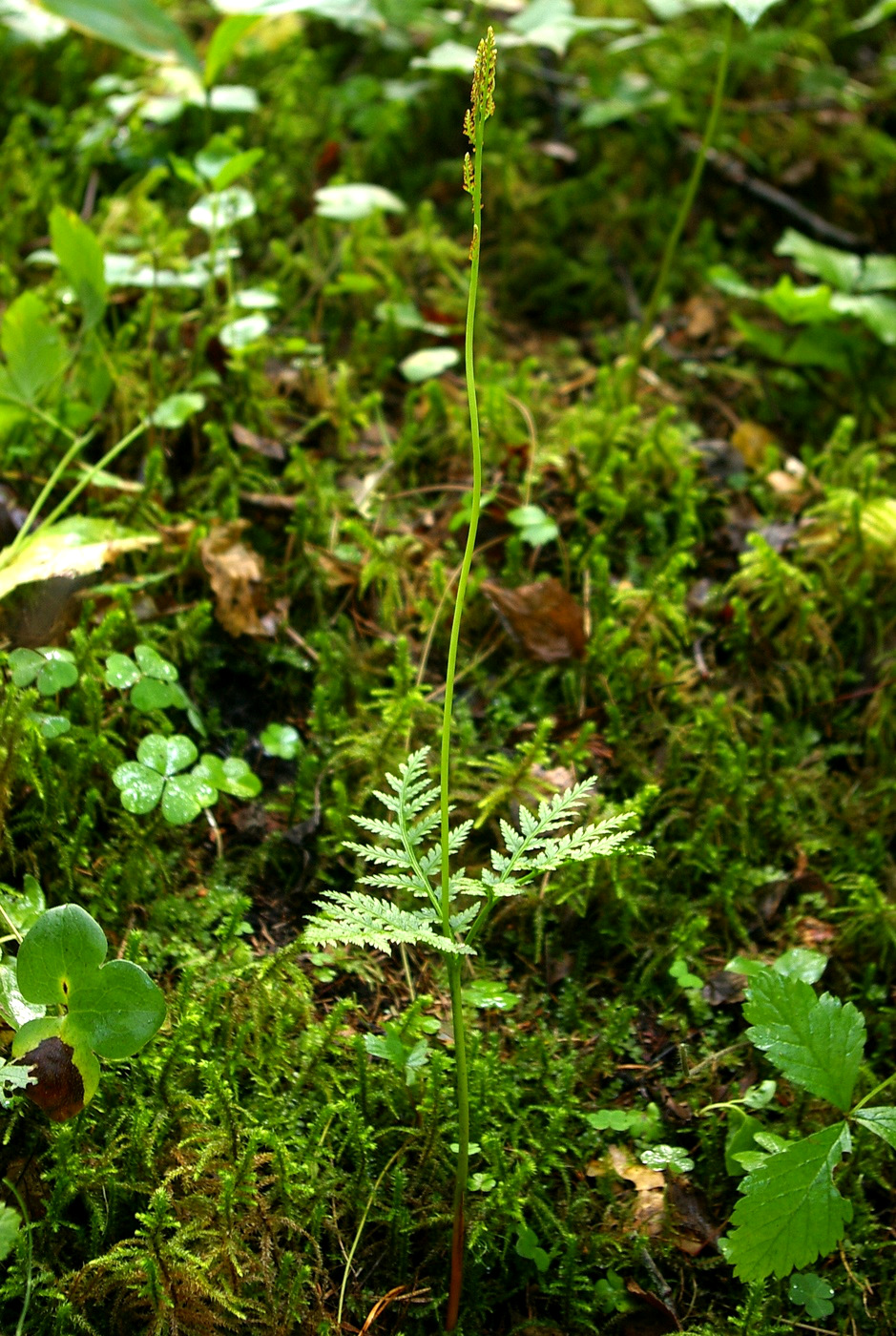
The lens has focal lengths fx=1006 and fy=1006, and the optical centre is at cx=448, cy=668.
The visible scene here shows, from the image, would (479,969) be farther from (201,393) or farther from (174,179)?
(174,179)

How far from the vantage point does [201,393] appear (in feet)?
9.25

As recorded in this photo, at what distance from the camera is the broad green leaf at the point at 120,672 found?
6.84 ft

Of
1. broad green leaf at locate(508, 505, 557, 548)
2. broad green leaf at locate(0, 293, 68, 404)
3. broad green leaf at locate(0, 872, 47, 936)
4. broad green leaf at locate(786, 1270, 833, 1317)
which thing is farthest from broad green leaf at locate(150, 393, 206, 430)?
broad green leaf at locate(786, 1270, 833, 1317)

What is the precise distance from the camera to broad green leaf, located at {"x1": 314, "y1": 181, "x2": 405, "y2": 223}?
3197 millimetres

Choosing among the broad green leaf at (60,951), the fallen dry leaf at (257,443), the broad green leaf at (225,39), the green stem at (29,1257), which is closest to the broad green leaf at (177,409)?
the fallen dry leaf at (257,443)

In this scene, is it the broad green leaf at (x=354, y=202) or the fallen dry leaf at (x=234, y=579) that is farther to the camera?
the broad green leaf at (x=354, y=202)

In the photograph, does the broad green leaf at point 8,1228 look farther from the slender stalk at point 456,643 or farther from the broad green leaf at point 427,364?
the broad green leaf at point 427,364

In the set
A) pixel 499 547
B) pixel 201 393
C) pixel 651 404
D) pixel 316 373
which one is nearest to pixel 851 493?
pixel 651 404

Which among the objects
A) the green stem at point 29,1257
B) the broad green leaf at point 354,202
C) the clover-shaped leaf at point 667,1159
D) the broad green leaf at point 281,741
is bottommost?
the clover-shaped leaf at point 667,1159

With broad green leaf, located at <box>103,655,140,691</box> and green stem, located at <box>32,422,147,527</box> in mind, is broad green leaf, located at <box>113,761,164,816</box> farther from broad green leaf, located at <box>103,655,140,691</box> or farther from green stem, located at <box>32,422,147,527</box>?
green stem, located at <box>32,422,147,527</box>

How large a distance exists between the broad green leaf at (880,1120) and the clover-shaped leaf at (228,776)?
1263 mm

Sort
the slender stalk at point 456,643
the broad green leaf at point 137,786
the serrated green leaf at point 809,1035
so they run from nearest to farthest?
the slender stalk at point 456,643, the serrated green leaf at point 809,1035, the broad green leaf at point 137,786

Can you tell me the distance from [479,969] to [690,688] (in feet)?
3.05

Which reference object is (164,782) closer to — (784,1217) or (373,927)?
(373,927)
